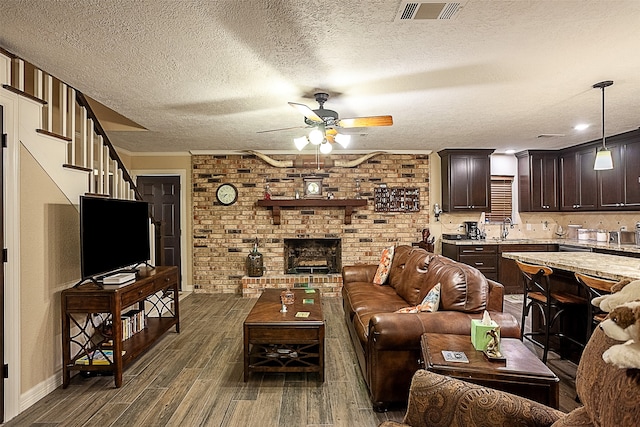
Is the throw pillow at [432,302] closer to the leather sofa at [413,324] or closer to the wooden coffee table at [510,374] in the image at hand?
the leather sofa at [413,324]

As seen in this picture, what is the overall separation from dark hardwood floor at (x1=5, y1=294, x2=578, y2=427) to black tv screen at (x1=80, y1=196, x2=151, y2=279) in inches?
35.5

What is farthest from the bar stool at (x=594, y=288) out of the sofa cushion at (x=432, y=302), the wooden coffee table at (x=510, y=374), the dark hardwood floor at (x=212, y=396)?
the sofa cushion at (x=432, y=302)

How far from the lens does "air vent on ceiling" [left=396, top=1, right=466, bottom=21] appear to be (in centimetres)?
184

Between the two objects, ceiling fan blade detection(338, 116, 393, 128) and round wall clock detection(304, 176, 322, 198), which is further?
round wall clock detection(304, 176, 322, 198)

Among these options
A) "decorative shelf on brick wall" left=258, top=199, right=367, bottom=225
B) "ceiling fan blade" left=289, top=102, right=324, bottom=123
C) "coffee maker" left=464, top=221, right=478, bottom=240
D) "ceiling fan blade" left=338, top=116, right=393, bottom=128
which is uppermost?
"ceiling fan blade" left=289, top=102, right=324, bottom=123

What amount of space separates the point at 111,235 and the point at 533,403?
10.5 ft

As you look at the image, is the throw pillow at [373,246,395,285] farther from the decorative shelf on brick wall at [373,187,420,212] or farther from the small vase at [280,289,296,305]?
the decorative shelf on brick wall at [373,187,420,212]

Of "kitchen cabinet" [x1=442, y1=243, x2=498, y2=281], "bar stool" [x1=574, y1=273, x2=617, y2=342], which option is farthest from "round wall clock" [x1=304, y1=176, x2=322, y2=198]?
"bar stool" [x1=574, y1=273, x2=617, y2=342]

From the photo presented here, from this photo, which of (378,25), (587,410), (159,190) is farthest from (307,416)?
(159,190)

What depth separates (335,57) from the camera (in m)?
2.49

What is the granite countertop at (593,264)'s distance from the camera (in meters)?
2.42

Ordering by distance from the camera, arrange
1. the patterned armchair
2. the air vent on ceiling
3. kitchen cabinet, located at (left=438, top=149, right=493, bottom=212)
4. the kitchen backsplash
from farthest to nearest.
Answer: the kitchen backsplash < kitchen cabinet, located at (left=438, top=149, right=493, bottom=212) < the air vent on ceiling < the patterned armchair

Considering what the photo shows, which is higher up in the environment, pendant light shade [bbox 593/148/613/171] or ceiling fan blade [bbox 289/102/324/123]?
ceiling fan blade [bbox 289/102/324/123]


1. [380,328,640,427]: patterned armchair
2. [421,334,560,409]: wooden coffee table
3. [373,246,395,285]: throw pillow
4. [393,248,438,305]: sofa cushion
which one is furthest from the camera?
[373,246,395,285]: throw pillow
